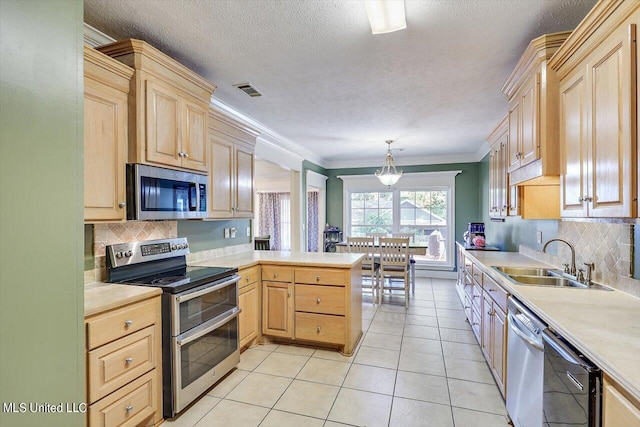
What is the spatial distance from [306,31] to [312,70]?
1.82ft

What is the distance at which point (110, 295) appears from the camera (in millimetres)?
1760

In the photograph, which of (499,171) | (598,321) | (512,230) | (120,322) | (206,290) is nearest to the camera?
(598,321)

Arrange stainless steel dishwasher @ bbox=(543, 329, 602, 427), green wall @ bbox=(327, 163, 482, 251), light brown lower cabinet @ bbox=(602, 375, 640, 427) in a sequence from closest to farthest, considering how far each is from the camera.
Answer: light brown lower cabinet @ bbox=(602, 375, 640, 427) < stainless steel dishwasher @ bbox=(543, 329, 602, 427) < green wall @ bbox=(327, 163, 482, 251)

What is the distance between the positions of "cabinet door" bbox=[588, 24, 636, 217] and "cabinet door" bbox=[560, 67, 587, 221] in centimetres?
8

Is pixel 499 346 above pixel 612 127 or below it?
below

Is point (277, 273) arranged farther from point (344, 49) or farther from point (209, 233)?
point (344, 49)

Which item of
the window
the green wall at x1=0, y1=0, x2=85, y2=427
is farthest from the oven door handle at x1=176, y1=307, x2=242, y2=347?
the window

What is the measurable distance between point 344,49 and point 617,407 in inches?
90.3

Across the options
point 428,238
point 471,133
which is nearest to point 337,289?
point 471,133

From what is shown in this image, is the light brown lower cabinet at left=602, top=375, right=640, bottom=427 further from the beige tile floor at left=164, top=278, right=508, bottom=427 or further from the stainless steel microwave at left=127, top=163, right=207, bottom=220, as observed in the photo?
A: the stainless steel microwave at left=127, top=163, right=207, bottom=220

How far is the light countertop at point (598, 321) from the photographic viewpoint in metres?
1.01

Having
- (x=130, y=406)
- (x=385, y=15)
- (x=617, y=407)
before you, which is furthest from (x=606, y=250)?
(x=130, y=406)

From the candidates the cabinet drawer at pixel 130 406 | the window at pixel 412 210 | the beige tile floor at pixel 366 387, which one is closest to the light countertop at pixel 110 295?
the cabinet drawer at pixel 130 406

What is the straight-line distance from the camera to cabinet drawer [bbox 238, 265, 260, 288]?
2.86 meters
